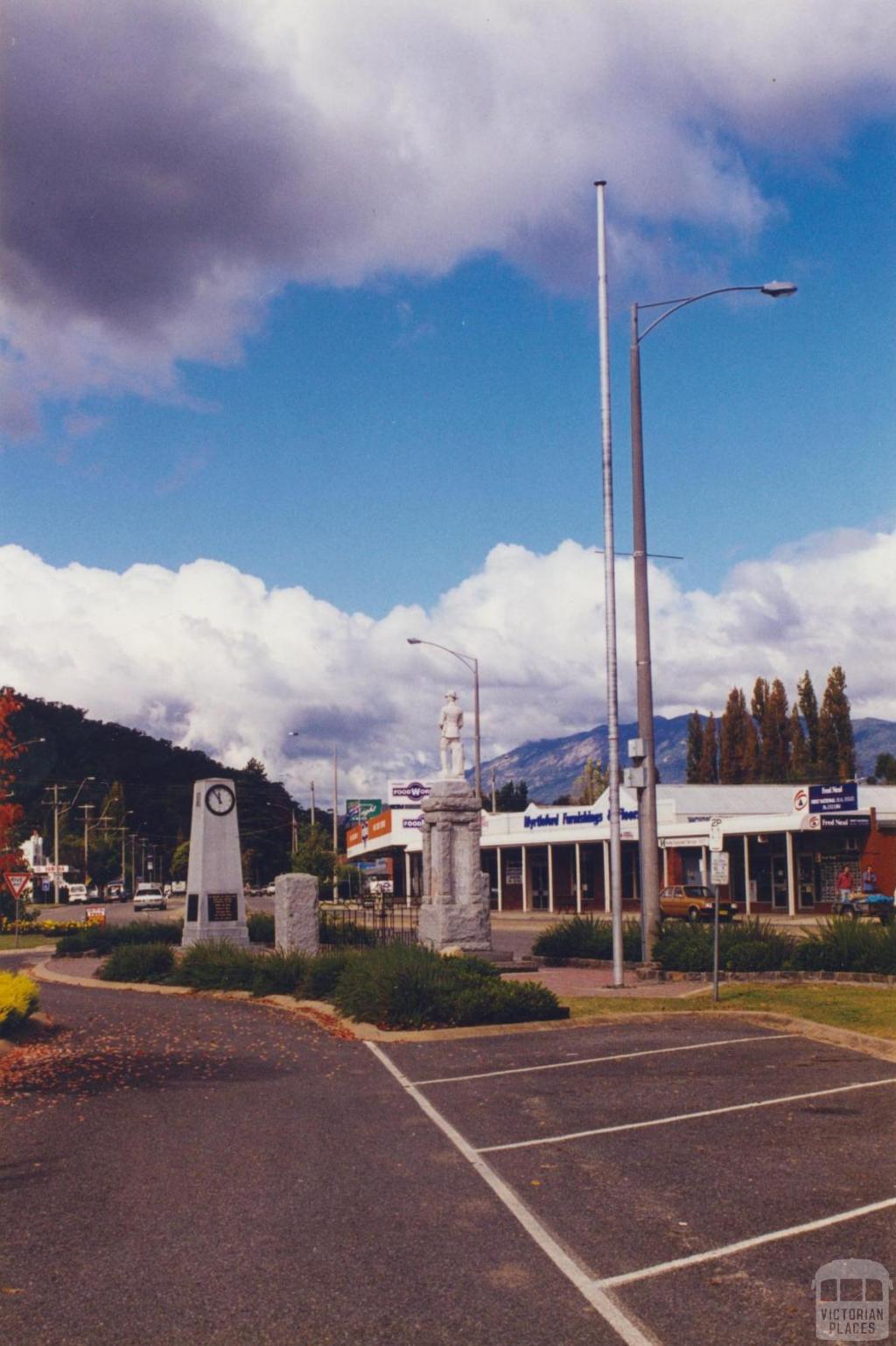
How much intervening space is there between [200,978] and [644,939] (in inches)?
310

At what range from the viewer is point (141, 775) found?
13175 cm

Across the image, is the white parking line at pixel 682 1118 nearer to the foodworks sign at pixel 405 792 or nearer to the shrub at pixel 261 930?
the shrub at pixel 261 930

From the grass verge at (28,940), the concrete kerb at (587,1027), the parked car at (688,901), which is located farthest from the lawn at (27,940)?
the concrete kerb at (587,1027)

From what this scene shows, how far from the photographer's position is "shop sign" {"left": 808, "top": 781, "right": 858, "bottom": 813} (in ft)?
140

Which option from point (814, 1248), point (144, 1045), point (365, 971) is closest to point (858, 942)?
point (365, 971)

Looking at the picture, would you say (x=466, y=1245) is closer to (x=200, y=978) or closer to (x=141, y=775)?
(x=200, y=978)

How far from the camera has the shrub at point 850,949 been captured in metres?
20.4

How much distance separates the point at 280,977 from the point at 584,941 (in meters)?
8.06

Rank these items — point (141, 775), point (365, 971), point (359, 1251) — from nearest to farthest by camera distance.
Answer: point (359, 1251) < point (365, 971) < point (141, 775)

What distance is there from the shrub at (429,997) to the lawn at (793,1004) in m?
0.90

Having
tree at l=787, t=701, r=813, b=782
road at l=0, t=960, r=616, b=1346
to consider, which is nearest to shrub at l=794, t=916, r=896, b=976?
road at l=0, t=960, r=616, b=1346

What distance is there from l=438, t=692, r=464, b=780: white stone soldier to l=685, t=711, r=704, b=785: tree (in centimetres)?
6872

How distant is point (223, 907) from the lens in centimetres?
2892

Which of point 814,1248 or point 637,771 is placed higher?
point 637,771
